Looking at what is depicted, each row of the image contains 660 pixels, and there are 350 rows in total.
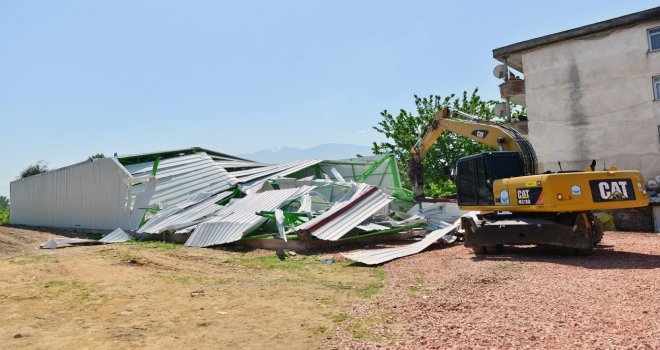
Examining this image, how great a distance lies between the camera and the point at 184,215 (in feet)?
58.3

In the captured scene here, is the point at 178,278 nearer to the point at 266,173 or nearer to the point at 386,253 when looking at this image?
the point at 386,253

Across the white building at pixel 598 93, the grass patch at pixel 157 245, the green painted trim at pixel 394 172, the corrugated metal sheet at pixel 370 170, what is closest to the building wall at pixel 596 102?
the white building at pixel 598 93

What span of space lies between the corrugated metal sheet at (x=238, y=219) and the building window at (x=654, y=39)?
1413cm

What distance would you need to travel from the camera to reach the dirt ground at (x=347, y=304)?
16.1 feet

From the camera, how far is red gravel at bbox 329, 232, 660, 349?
4633 millimetres

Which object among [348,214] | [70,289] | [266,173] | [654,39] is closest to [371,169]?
[266,173]

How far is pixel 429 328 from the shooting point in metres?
5.14

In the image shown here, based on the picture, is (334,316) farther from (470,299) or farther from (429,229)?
(429,229)

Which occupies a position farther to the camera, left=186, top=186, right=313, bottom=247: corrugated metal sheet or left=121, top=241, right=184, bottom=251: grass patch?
left=121, top=241, right=184, bottom=251: grass patch

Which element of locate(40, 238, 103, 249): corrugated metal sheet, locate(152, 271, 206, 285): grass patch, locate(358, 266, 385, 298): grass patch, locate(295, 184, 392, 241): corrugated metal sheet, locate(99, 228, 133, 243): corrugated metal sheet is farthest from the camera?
locate(99, 228, 133, 243): corrugated metal sheet

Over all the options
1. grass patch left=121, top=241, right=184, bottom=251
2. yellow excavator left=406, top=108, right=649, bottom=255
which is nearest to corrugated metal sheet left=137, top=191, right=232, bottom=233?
grass patch left=121, top=241, right=184, bottom=251

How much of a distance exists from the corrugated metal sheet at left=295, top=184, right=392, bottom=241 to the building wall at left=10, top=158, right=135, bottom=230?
10.6 metres

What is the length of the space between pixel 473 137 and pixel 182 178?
568 inches

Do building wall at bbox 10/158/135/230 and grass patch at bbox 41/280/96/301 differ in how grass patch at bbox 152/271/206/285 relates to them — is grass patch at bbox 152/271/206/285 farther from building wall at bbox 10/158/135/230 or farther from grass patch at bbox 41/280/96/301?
building wall at bbox 10/158/135/230
